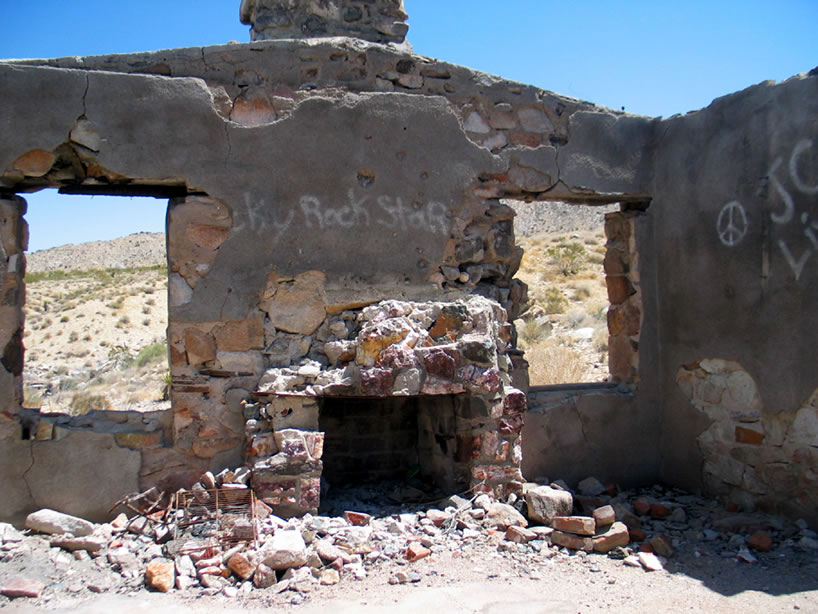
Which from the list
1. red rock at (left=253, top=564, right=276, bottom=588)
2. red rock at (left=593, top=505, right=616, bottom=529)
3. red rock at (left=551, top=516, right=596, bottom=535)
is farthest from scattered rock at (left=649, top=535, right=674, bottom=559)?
red rock at (left=253, top=564, right=276, bottom=588)

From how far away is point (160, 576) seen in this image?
368 cm

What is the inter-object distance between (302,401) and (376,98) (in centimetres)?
209

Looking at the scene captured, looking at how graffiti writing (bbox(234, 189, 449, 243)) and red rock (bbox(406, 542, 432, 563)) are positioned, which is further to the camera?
graffiti writing (bbox(234, 189, 449, 243))

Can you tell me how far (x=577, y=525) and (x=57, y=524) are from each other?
3.05 metres

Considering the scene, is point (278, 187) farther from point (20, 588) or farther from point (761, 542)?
point (761, 542)

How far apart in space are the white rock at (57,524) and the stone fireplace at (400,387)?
1000 mm

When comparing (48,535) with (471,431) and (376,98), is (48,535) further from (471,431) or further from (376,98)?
(376,98)

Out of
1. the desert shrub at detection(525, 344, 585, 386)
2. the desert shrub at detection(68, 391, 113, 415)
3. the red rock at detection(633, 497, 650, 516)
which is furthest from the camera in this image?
the desert shrub at detection(68, 391, 113, 415)

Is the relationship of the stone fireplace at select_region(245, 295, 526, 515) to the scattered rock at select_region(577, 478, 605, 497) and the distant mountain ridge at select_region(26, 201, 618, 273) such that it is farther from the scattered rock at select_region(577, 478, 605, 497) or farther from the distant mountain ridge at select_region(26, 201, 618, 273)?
the distant mountain ridge at select_region(26, 201, 618, 273)

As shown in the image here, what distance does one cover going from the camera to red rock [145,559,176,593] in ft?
12.0

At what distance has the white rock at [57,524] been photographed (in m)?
4.14

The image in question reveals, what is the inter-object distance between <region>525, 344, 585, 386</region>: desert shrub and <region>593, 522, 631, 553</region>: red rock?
423 centimetres

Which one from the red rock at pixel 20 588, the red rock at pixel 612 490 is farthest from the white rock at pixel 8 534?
the red rock at pixel 612 490

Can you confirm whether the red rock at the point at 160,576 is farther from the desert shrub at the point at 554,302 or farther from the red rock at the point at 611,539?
the desert shrub at the point at 554,302
